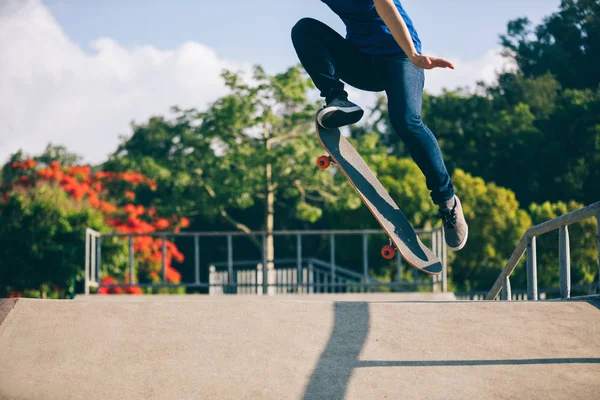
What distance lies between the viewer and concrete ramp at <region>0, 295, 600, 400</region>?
2.72 m

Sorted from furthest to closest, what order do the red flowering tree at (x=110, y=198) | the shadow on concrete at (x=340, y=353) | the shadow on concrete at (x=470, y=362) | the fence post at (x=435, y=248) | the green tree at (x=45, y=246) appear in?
1. the red flowering tree at (x=110, y=198)
2. the green tree at (x=45, y=246)
3. the fence post at (x=435, y=248)
4. the shadow on concrete at (x=470, y=362)
5. the shadow on concrete at (x=340, y=353)

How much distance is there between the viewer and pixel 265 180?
21.1m

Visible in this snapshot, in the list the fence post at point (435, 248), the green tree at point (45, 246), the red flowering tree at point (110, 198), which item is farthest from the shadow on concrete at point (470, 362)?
the green tree at point (45, 246)

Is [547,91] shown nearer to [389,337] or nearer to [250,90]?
[250,90]

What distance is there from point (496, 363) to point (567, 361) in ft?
0.98

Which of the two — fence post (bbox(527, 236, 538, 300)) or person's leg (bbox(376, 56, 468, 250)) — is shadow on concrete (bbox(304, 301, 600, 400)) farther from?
fence post (bbox(527, 236, 538, 300))

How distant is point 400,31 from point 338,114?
2.62ft

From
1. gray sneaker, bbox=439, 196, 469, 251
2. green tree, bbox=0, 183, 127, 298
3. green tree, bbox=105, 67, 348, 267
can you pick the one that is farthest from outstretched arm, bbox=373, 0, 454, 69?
green tree, bbox=105, 67, 348, 267

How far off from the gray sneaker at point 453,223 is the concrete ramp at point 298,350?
1.04 metres

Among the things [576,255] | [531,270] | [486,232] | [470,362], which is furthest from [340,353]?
[486,232]

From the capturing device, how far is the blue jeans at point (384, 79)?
4043 mm

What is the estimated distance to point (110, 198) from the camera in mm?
20734

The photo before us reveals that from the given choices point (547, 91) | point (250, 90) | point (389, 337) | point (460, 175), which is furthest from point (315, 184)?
point (389, 337)

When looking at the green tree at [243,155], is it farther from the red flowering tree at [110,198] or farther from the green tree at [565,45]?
the green tree at [565,45]
